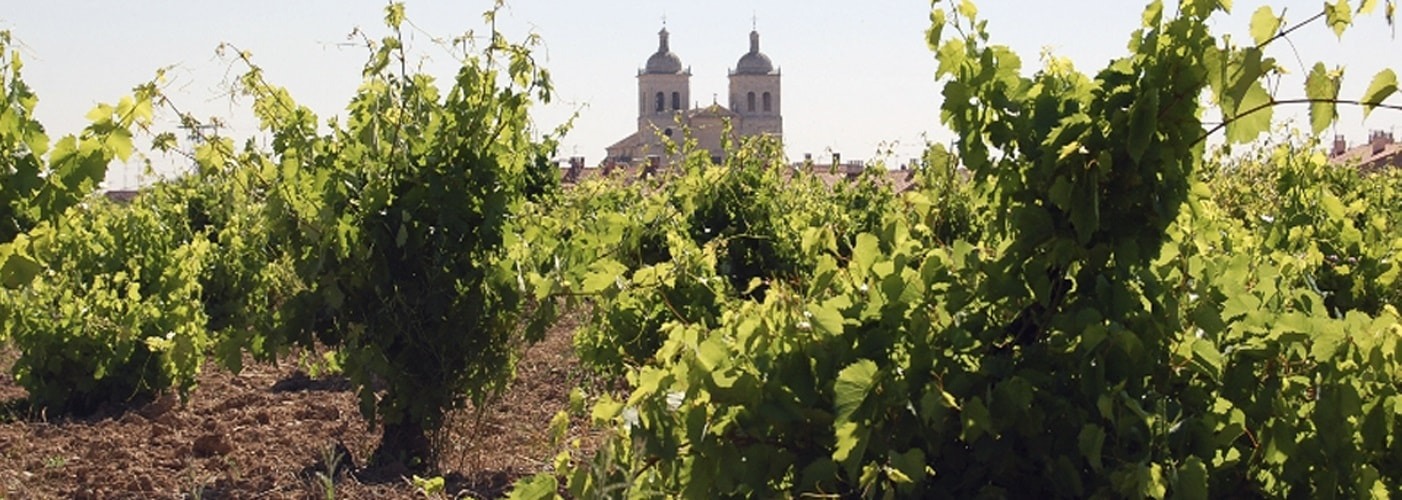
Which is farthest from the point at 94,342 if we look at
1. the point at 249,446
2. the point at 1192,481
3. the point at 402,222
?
the point at 1192,481

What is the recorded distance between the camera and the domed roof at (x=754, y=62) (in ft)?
487

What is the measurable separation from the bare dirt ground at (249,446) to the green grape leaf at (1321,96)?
330cm

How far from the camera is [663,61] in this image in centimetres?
14762

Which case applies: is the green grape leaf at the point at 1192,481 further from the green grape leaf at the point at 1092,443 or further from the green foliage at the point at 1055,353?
the green grape leaf at the point at 1092,443

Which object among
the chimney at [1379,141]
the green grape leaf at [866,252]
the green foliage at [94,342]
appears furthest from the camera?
the chimney at [1379,141]

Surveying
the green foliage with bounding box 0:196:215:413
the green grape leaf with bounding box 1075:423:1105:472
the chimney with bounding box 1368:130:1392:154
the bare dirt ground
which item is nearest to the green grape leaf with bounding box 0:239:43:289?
the bare dirt ground

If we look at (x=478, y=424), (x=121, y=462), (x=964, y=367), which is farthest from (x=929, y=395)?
(x=121, y=462)

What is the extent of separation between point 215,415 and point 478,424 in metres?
2.06

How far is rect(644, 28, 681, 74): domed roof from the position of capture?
14750 cm

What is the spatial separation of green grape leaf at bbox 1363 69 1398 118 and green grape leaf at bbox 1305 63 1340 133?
0.06m

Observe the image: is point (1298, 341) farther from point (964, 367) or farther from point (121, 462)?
point (121, 462)

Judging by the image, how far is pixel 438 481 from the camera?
3.51m

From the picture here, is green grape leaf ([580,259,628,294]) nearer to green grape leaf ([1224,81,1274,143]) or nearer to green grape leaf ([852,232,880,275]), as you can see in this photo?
green grape leaf ([852,232,880,275])

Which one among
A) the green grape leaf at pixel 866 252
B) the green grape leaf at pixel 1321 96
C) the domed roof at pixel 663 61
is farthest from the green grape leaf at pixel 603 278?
the domed roof at pixel 663 61
